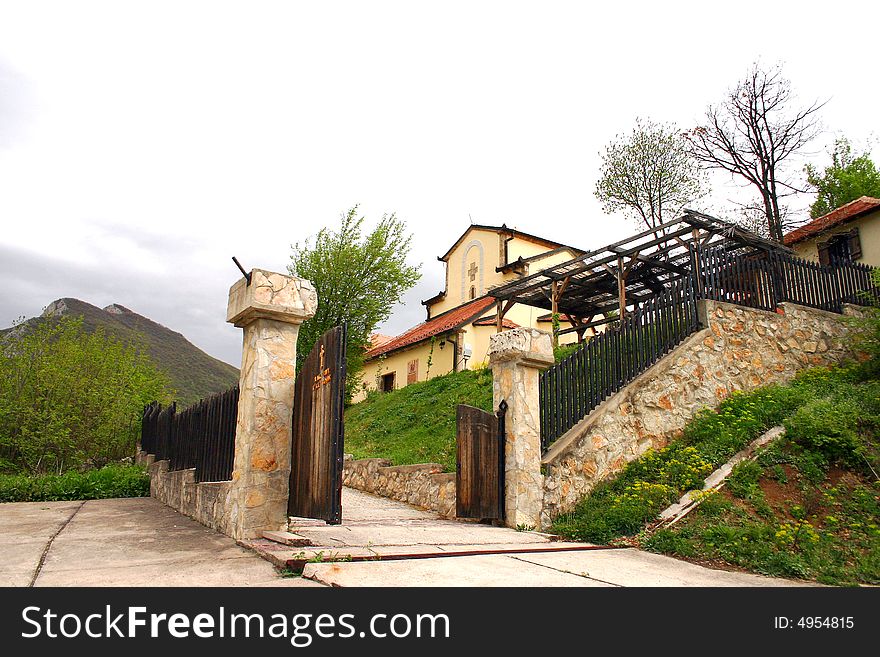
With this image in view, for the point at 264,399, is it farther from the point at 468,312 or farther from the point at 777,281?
the point at 468,312

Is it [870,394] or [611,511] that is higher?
[870,394]

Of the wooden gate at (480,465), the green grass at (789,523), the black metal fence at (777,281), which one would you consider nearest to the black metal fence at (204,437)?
the wooden gate at (480,465)

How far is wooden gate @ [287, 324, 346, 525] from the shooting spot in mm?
4773

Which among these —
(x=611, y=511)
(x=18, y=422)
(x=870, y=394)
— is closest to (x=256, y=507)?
(x=611, y=511)

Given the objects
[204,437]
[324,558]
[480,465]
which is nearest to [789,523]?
[480,465]

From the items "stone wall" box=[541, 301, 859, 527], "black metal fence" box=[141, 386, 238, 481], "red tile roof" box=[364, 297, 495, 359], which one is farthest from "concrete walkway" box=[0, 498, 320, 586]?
"red tile roof" box=[364, 297, 495, 359]

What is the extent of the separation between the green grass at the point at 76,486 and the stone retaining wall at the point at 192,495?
37cm

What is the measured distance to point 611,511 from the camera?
702cm

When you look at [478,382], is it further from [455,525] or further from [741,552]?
[741,552]

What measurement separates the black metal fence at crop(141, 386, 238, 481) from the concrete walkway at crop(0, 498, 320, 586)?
2.15 feet

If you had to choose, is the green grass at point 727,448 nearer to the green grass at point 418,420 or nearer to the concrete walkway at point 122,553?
the green grass at point 418,420

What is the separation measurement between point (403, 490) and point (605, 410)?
3873 mm

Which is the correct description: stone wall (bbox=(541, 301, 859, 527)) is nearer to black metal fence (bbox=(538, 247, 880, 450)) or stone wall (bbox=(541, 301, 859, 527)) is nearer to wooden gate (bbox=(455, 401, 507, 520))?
black metal fence (bbox=(538, 247, 880, 450))
